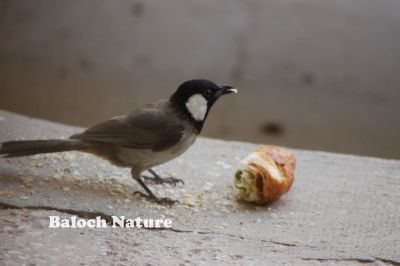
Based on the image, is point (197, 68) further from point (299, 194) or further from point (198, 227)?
point (198, 227)

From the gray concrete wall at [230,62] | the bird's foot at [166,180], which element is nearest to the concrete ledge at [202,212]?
the bird's foot at [166,180]

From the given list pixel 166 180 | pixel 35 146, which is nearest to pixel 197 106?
pixel 166 180

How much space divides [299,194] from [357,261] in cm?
62

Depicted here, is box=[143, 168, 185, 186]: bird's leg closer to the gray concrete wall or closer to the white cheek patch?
the white cheek patch

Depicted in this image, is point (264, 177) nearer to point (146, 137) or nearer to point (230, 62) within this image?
point (146, 137)

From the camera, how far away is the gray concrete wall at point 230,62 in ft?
15.7

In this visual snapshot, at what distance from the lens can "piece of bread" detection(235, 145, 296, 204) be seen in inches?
103

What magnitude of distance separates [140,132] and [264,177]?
0.52 m

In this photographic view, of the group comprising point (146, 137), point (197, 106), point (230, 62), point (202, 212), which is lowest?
point (202, 212)

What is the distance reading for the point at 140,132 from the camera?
8.80 feet

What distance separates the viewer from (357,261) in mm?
2273

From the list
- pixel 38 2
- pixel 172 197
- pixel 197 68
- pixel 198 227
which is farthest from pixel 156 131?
pixel 38 2

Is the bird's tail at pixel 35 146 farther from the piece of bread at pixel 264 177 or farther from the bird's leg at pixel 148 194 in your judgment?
the piece of bread at pixel 264 177

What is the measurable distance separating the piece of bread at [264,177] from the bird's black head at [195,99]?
0.26m
